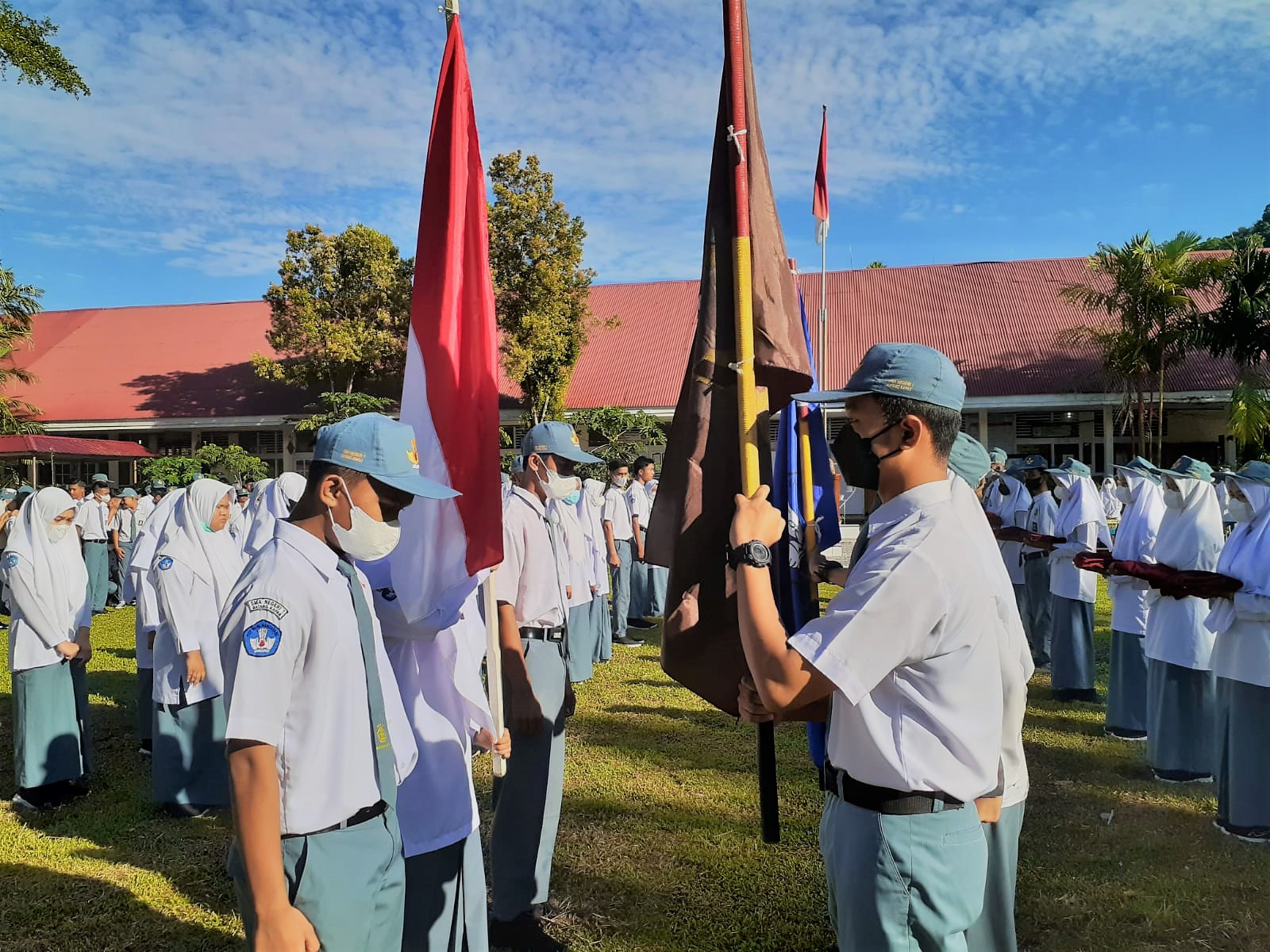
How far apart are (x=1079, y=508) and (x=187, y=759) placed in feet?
25.5

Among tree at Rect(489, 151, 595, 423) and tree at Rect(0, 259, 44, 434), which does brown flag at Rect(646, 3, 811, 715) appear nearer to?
tree at Rect(489, 151, 595, 423)

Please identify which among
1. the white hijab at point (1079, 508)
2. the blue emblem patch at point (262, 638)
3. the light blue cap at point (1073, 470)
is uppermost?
the light blue cap at point (1073, 470)

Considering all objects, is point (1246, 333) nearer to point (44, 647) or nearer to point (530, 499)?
point (530, 499)

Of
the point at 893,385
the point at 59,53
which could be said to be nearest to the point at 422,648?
the point at 893,385

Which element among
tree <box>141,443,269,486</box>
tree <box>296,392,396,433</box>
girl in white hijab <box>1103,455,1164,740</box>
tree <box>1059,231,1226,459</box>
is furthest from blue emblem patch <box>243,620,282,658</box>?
tree <box>1059,231,1226,459</box>

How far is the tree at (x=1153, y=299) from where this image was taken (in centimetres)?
1811

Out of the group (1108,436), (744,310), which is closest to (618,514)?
(744,310)

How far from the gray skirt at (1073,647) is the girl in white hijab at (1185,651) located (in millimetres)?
1785

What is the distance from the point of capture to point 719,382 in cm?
271

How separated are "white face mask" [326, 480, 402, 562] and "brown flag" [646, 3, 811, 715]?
2.68 ft

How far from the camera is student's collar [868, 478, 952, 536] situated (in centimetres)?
212

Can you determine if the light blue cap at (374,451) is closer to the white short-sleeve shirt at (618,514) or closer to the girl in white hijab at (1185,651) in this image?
the girl in white hijab at (1185,651)

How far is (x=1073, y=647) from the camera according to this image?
8.00 meters

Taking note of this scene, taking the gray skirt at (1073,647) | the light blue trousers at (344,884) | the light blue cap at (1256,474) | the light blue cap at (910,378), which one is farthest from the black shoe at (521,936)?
the gray skirt at (1073,647)
